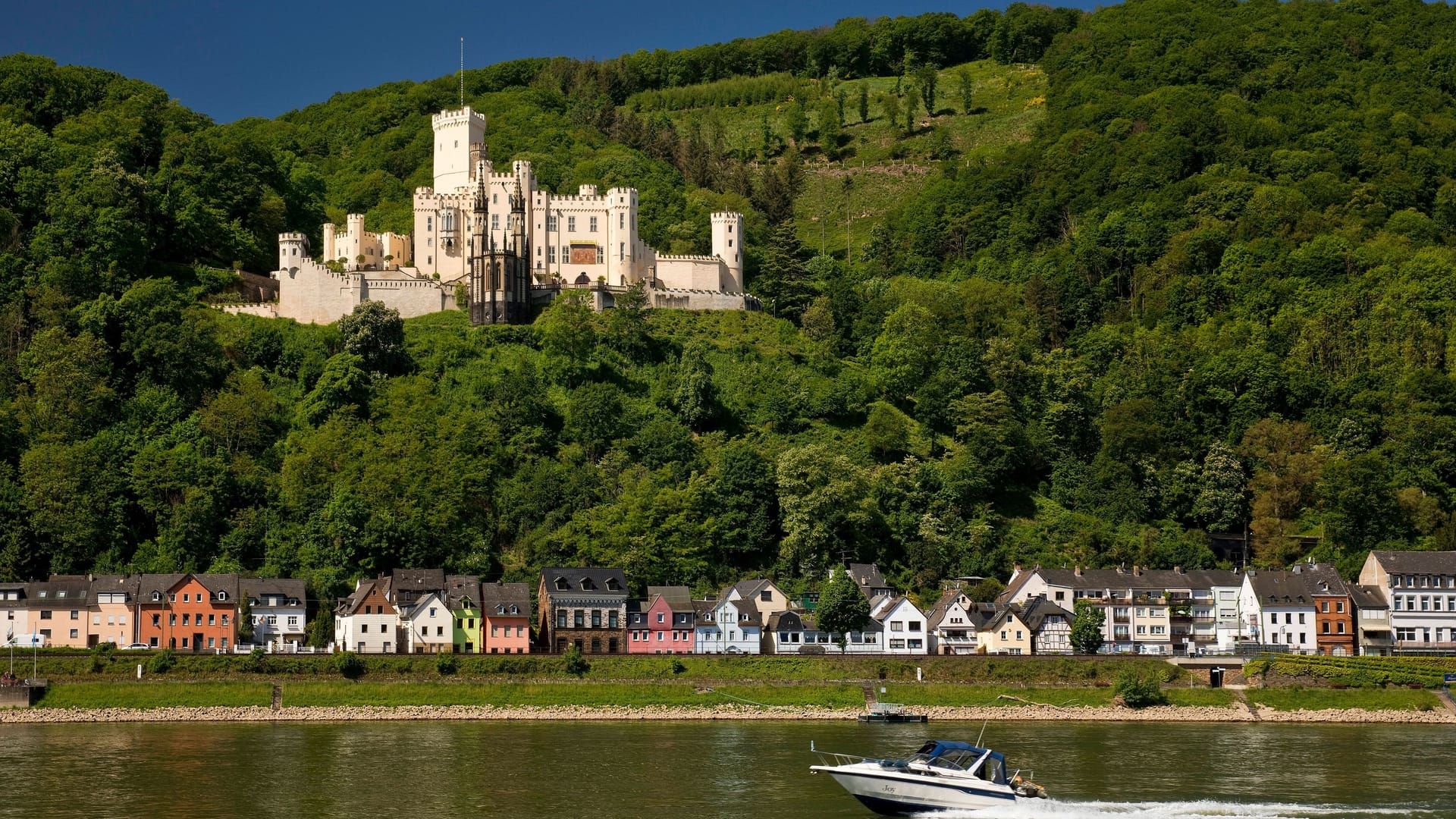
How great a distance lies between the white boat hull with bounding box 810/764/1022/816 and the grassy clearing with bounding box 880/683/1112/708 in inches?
997

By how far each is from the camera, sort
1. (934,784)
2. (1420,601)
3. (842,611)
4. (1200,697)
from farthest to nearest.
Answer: (1420,601) → (842,611) → (1200,697) → (934,784)

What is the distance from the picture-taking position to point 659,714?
7394cm

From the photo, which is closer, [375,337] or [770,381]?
[375,337]

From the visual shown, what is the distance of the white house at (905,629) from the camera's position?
281 feet

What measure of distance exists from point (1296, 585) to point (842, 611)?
23786 mm

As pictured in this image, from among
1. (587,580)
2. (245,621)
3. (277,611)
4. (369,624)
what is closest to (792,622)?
(587,580)

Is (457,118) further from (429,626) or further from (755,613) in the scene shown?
(755,613)

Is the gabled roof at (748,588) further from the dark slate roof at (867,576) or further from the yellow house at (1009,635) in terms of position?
the yellow house at (1009,635)

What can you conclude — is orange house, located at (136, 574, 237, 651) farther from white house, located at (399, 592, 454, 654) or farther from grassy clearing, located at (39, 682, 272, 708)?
white house, located at (399, 592, 454, 654)

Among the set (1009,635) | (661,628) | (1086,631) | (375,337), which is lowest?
(1009,635)

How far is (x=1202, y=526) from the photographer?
102 meters

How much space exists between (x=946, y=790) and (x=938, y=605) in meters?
39.1

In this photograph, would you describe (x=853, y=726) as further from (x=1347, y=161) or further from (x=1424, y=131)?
(x=1424, y=131)

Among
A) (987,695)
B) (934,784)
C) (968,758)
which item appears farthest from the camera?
(987,695)
